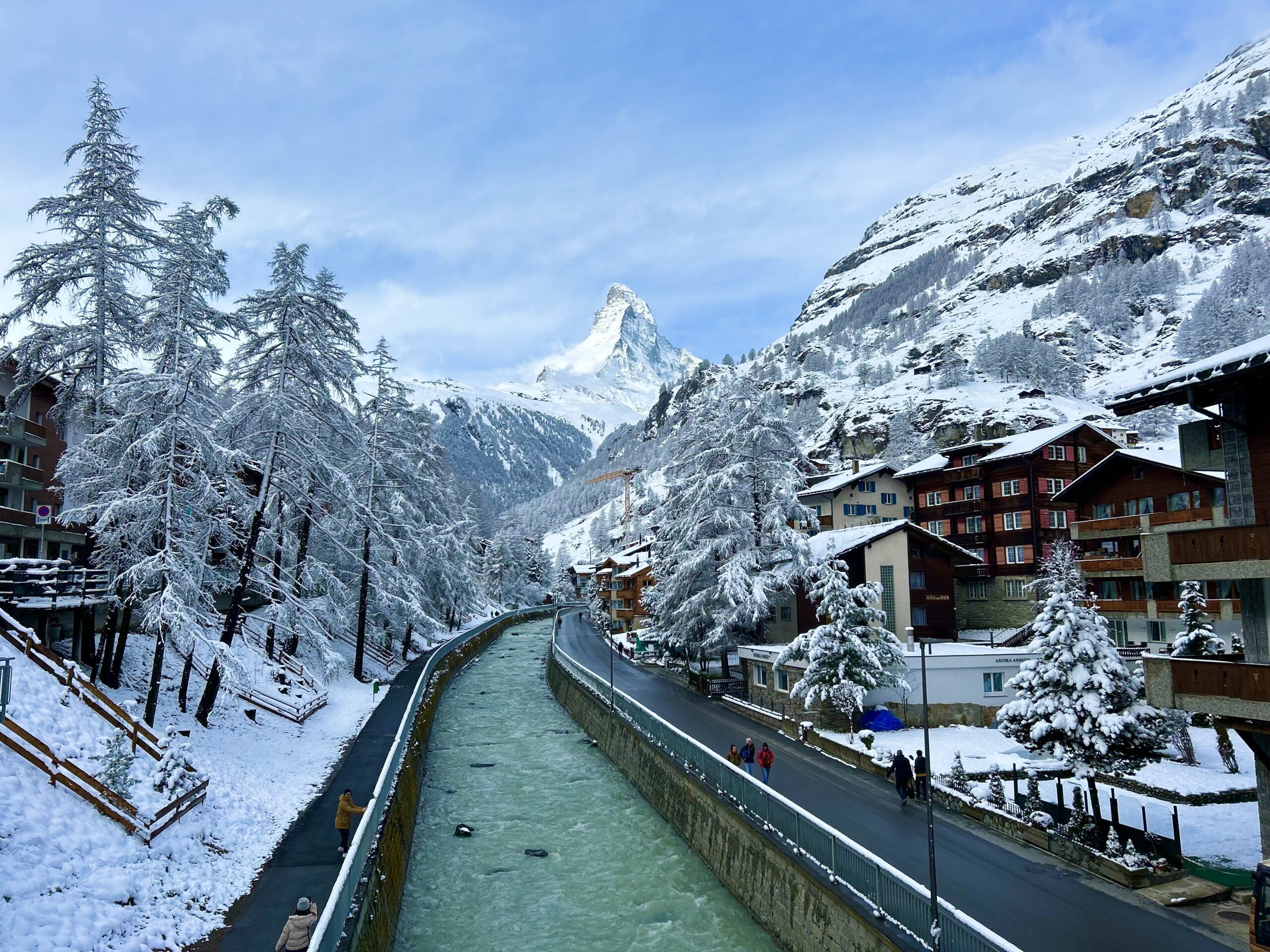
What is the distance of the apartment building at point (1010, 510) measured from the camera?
5716 cm

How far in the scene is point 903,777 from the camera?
22.7 meters

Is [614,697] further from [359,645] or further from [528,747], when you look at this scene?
[359,645]

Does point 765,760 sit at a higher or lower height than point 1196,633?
lower

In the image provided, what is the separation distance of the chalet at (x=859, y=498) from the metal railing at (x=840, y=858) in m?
37.8

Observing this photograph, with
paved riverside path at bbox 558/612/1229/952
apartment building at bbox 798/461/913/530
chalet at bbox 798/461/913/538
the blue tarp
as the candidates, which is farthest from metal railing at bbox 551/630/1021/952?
chalet at bbox 798/461/913/538

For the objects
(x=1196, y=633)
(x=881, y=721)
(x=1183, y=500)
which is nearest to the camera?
(x=1196, y=633)

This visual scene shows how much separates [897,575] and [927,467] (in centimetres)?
2730

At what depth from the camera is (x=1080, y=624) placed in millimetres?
21031

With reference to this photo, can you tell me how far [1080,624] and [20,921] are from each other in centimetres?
2394

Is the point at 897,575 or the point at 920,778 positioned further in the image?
the point at 897,575

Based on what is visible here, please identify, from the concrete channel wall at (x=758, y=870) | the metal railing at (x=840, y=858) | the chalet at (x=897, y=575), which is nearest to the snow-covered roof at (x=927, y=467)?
the chalet at (x=897, y=575)

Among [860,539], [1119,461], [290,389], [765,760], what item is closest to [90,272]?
[290,389]

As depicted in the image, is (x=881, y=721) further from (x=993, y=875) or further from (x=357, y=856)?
(x=357, y=856)

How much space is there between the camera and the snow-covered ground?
1217 cm
